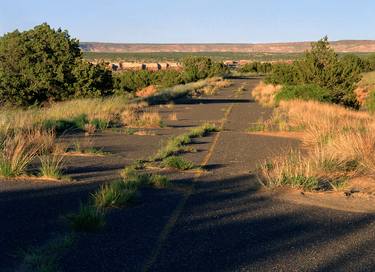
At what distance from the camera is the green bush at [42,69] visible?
3188 cm

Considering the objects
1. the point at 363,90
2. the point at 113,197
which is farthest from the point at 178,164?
the point at 363,90

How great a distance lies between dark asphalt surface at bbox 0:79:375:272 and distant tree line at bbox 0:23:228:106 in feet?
70.0

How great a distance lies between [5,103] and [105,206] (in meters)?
24.1

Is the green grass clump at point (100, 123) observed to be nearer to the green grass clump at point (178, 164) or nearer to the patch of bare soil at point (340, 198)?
the green grass clump at point (178, 164)

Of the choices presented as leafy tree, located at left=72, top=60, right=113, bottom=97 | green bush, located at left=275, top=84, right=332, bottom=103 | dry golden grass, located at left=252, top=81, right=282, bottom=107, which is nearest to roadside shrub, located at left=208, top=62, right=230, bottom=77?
dry golden grass, located at left=252, top=81, right=282, bottom=107

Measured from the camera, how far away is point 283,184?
35.7 feet

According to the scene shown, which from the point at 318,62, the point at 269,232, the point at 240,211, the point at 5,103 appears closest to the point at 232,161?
the point at 240,211

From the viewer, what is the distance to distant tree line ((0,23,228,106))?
31.9m

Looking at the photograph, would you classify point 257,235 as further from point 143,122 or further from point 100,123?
point 143,122

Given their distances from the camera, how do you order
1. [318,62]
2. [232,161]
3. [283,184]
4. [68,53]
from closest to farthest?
[283,184] < [232,161] < [68,53] < [318,62]

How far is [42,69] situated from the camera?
3234 cm

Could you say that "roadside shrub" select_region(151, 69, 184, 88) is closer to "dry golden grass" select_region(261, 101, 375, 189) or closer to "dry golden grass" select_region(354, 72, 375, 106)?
"dry golden grass" select_region(354, 72, 375, 106)

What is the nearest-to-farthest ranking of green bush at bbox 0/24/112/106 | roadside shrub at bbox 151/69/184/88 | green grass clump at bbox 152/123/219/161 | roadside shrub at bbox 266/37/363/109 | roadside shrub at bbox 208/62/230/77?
green grass clump at bbox 152/123/219/161, green bush at bbox 0/24/112/106, roadside shrub at bbox 266/37/363/109, roadside shrub at bbox 151/69/184/88, roadside shrub at bbox 208/62/230/77

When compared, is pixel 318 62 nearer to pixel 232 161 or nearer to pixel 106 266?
pixel 232 161
